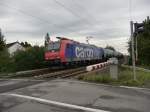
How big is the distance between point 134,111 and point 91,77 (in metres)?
7.49

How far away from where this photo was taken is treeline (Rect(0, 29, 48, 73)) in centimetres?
2712

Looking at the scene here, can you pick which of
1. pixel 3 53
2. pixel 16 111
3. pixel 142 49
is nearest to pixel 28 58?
pixel 3 53

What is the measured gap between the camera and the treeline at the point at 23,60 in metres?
27.1

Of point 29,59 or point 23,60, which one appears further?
point 29,59

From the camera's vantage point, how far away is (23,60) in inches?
1065

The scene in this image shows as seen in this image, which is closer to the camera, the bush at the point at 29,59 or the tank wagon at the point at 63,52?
the tank wagon at the point at 63,52

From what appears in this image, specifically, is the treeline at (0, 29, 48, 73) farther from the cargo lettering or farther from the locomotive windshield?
the cargo lettering

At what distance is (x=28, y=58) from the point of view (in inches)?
1068

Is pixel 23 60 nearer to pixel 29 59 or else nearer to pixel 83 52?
pixel 29 59

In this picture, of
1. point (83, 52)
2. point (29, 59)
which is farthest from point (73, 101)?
point (83, 52)

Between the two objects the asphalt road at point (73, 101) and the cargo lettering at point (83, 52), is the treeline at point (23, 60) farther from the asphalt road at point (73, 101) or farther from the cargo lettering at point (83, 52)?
the asphalt road at point (73, 101)

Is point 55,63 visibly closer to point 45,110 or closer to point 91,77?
point 91,77

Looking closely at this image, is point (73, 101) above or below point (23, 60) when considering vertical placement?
below

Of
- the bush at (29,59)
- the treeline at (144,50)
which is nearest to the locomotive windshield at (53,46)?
the bush at (29,59)
